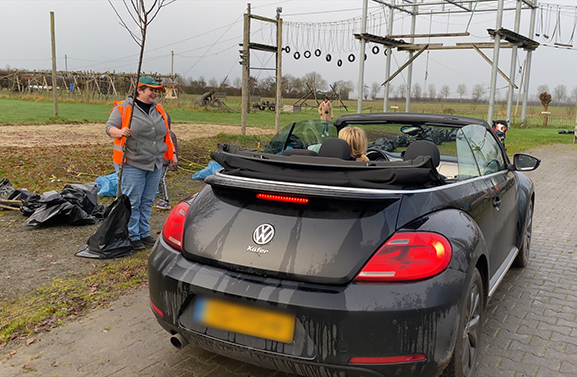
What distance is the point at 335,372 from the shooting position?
228cm

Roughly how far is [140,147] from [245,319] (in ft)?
11.4

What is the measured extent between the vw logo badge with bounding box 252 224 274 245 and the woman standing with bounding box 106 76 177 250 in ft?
10.4

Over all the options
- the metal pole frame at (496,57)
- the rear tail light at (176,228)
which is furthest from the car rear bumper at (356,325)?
the metal pole frame at (496,57)

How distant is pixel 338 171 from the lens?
261 centimetres

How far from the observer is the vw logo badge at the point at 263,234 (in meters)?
2.48

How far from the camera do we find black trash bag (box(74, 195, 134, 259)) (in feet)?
16.9

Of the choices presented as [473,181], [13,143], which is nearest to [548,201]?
[473,181]

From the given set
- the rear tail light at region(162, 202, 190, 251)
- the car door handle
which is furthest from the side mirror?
the rear tail light at region(162, 202, 190, 251)

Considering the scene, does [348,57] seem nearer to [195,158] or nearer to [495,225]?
[195,158]

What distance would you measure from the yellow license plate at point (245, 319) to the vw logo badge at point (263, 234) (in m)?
0.33

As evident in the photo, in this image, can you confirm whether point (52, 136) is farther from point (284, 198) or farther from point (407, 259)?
point (407, 259)

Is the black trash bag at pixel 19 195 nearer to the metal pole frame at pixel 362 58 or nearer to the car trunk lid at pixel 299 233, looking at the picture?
the car trunk lid at pixel 299 233

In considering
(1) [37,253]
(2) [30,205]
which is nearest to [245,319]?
(1) [37,253]

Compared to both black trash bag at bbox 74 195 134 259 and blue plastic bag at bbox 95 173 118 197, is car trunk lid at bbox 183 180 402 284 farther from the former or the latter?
blue plastic bag at bbox 95 173 118 197
